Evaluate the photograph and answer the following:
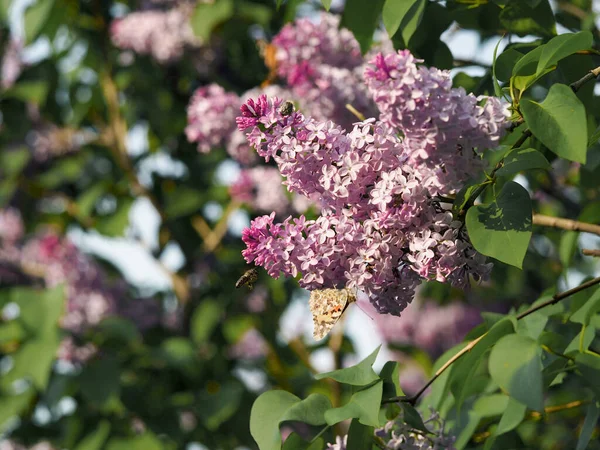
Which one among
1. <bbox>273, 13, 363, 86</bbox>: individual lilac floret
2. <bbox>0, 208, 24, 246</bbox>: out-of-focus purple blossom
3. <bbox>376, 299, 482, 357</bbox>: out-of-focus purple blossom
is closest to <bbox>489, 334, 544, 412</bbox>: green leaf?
<bbox>273, 13, 363, 86</bbox>: individual lilac floret

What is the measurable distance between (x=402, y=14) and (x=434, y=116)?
34 centimetres

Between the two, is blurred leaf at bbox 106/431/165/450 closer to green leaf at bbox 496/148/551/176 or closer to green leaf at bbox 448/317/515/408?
green leaf at bbox 448/317/515/408

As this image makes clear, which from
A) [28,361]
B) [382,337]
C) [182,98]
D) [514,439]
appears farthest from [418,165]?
[382,337]

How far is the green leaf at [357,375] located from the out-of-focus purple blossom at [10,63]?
3301mm

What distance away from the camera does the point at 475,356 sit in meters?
1.17

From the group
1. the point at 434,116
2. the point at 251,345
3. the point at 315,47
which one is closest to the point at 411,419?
the point at 434,116

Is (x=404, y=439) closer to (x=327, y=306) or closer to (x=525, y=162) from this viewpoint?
(x=327, y=306)

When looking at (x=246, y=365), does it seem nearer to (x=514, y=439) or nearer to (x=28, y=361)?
(x=28, y=361)

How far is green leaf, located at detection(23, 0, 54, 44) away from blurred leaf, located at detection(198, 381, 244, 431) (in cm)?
129

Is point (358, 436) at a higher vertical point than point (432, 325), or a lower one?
higher

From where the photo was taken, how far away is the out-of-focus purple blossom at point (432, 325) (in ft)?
15.3

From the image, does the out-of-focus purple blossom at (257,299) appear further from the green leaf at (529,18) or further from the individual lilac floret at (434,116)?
the individual lilac floret at (434,116)

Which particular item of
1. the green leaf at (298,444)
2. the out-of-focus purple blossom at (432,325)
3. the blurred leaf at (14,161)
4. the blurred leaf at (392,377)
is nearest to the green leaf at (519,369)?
the blurred leaf at (392,377)

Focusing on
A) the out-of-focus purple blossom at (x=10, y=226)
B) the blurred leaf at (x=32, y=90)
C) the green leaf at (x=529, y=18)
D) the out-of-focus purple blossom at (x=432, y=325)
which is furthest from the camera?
the out-of-focus purple blossom at (x=432, y=325)
